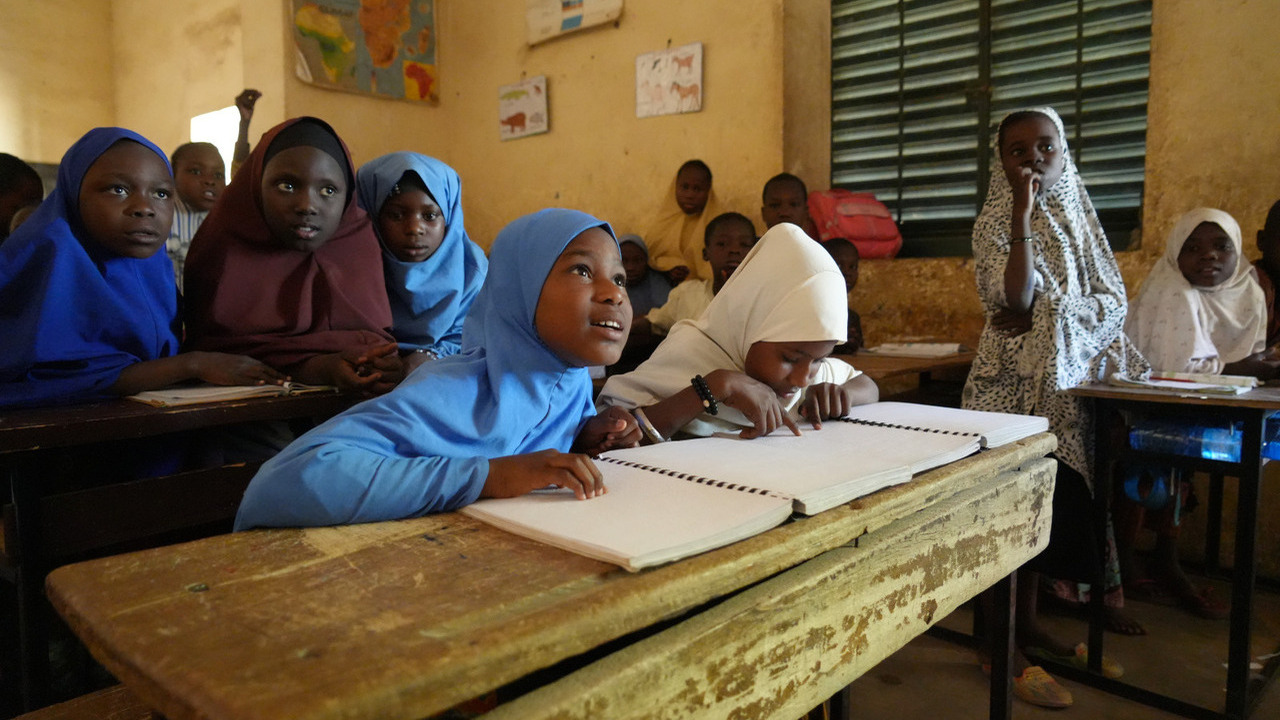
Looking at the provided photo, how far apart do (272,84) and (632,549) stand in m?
5.23

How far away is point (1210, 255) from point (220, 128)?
570cm

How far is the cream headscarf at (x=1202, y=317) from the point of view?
2.72 meters

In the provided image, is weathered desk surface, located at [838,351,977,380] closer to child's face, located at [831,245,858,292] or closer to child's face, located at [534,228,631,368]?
child's face, located at [831,245,858,292]

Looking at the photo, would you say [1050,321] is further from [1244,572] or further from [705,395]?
[705,395]

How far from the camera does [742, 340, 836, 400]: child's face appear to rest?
5.09ft

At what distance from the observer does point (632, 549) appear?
0.72 metres

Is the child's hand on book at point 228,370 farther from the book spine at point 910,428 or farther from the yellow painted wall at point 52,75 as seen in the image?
the yellow painted wall at point 52,75

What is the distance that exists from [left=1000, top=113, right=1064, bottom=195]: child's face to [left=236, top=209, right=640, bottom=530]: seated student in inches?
70.3

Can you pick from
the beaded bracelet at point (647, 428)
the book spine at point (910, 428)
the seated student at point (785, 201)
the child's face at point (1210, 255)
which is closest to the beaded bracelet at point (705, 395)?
the beaded bracelet at point (647, 428)

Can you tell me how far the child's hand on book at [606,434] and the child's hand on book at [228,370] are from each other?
35.4 inches

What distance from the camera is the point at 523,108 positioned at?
5.40 meters

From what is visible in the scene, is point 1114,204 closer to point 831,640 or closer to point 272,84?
point 831,640

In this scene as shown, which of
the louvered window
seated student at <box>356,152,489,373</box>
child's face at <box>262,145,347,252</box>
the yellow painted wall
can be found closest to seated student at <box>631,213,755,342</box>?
the louvered window

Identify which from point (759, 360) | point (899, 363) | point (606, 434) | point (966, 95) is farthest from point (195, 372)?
point (966, 95)
